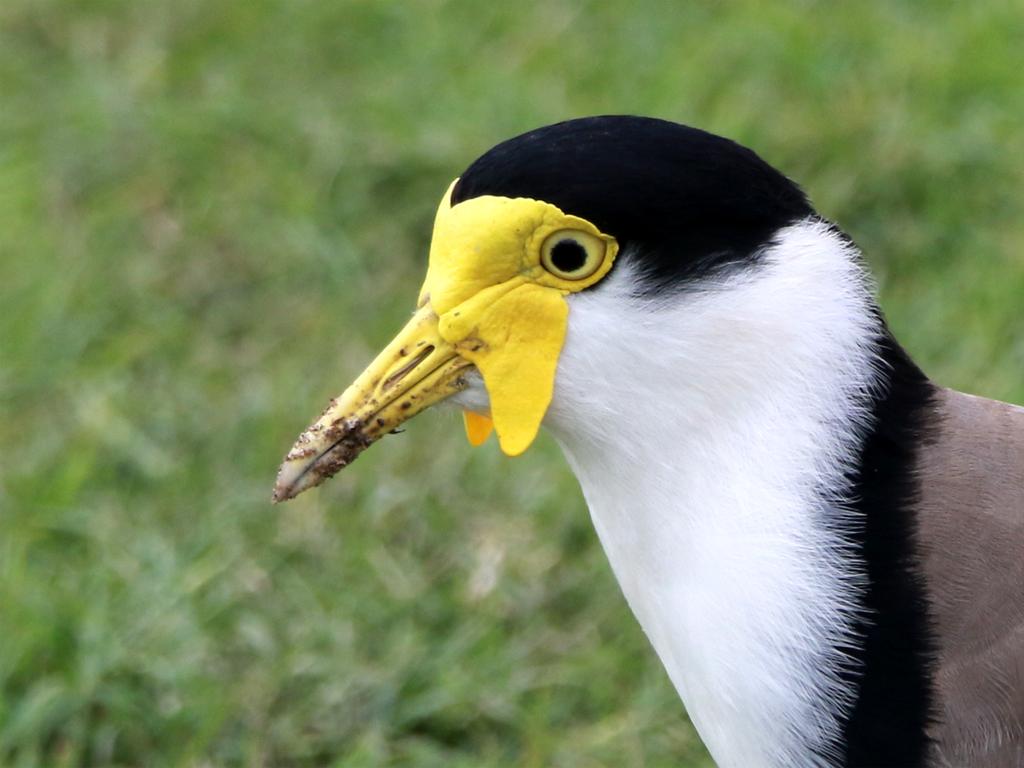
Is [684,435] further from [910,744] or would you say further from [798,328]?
[910,744]

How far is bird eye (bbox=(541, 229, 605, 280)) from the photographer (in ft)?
8.44

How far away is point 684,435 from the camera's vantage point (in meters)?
2.60

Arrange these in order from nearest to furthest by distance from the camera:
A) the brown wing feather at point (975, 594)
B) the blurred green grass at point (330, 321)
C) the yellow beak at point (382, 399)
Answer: the brown wing feather at point (975, 594)
the yellow beak at point (382, 399)
the blurred green grass at point (330, 321)

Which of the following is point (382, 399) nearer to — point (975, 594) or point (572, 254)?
point (572, 254)

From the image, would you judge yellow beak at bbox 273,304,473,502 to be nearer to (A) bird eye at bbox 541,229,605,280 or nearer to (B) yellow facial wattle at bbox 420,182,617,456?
(B) yellow facial wattle at bbox 420,182,617,456

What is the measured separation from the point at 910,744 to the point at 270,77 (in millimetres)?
4274

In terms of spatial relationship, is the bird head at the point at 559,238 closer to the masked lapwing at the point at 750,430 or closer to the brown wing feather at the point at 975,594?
the masked lapwing at the point at 750,430

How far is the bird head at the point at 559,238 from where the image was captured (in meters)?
2.55

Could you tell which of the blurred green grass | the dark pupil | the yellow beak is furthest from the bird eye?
the blurred green grass

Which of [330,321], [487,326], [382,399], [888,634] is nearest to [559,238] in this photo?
[487,326]

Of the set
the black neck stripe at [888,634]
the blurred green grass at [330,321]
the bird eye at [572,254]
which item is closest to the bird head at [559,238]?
the bird eye at [572,254]

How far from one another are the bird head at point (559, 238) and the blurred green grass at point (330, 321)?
4.32ft

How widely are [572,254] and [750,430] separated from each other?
391 mm

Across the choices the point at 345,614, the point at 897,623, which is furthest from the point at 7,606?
the point at 897,623
